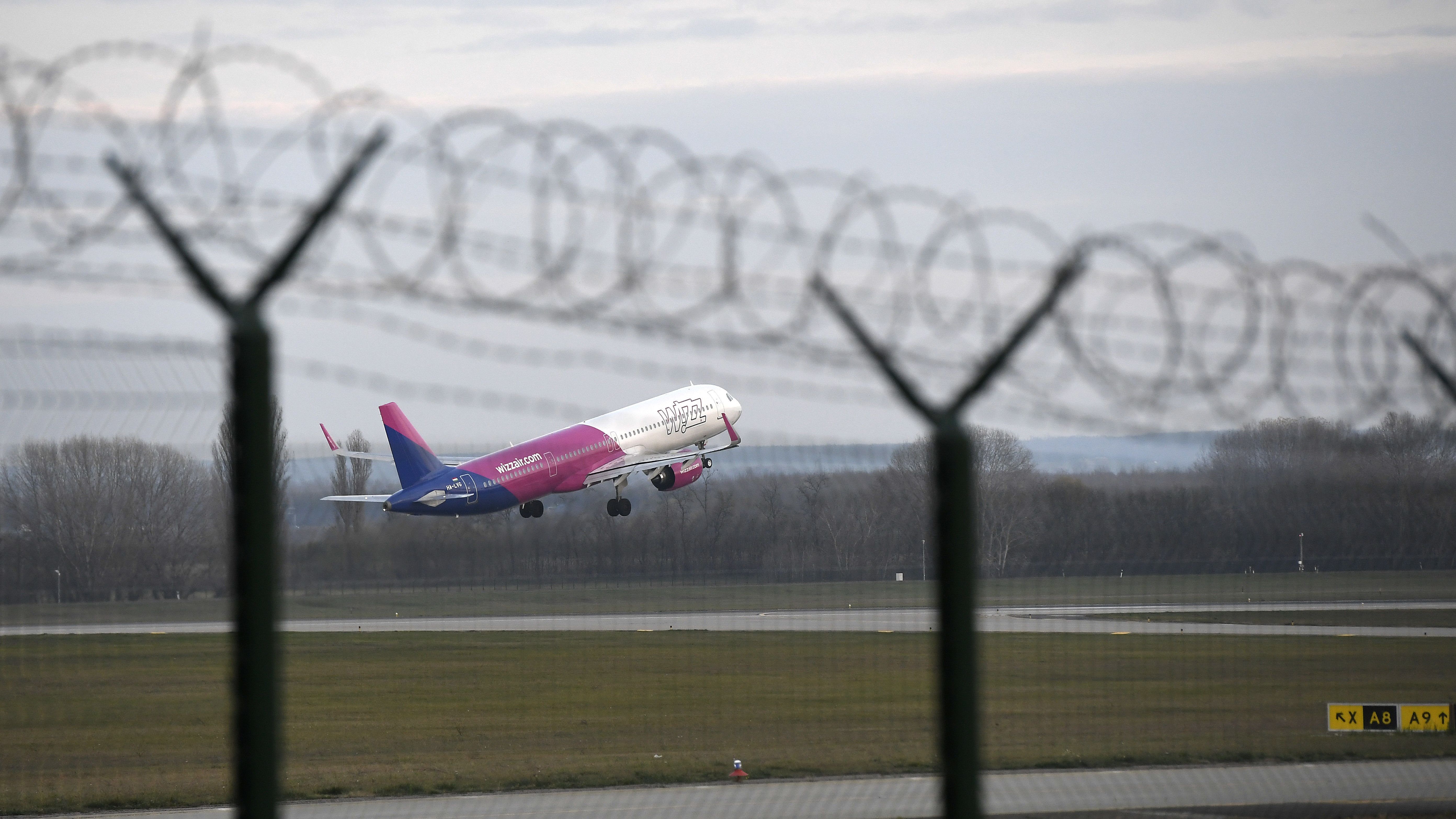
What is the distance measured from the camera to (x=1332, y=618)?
48625mm

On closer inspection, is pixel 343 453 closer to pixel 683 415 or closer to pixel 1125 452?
pixel 1125 452

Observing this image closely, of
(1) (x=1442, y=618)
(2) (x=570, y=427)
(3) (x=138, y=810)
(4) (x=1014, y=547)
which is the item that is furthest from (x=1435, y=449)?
(2) (x=570, y=427)

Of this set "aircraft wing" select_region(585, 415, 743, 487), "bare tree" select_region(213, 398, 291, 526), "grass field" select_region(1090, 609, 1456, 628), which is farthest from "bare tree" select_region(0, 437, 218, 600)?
"grass field" select_region(1090, 609, 1456, 628)

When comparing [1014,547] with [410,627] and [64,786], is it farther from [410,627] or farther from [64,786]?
[410,627]

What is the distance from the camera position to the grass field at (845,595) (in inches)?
712

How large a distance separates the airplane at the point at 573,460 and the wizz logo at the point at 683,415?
4cm

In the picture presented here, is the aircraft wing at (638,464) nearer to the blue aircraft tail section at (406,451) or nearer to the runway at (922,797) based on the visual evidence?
the blue aircraft tail section at (406,451)

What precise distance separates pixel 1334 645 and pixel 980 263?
3327 centimetres

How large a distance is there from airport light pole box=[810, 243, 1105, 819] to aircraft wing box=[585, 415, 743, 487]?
24767mm

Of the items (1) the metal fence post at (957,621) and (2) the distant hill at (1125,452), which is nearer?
(1) the metal fence post at (957,621)

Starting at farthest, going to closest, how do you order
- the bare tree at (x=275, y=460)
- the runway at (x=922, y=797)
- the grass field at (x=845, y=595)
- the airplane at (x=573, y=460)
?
the airplane at (x=573, y=460) → the runway at (x=922, y=797) → the grass field at (x=845, y=595) → the bare tree at (x=275, y=460)

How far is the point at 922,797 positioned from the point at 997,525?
5.10 metres

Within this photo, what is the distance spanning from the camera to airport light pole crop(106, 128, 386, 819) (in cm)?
591

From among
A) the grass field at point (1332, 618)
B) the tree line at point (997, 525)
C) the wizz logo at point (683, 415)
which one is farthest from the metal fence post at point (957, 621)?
the wizz logo at point (683, 415)
